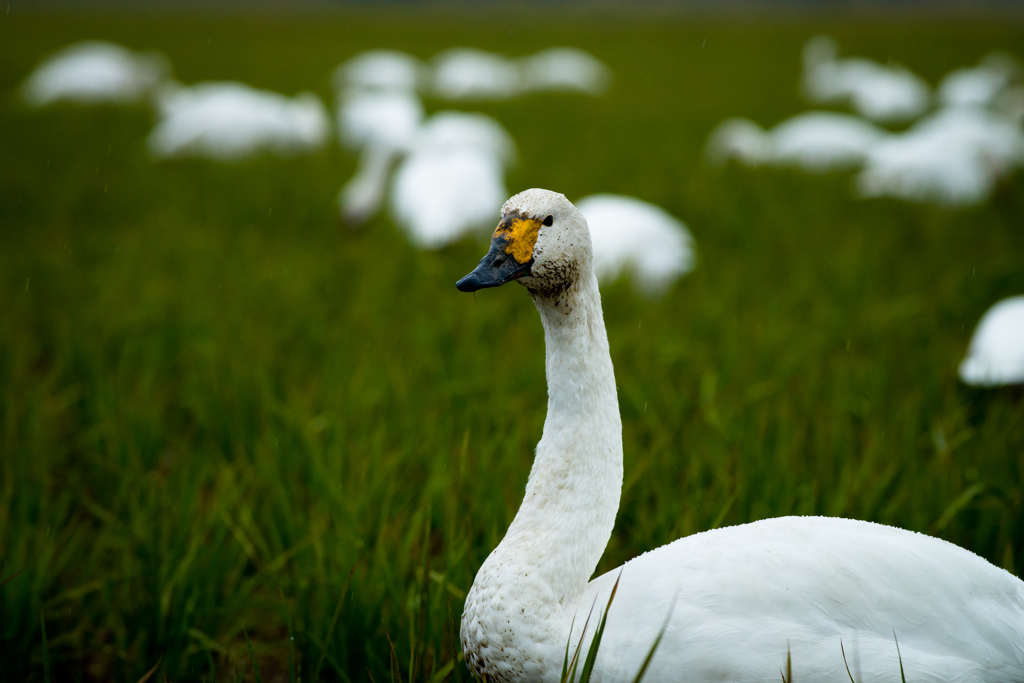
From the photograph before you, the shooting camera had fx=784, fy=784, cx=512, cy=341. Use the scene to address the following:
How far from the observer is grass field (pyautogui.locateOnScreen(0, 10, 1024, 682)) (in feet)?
6.97

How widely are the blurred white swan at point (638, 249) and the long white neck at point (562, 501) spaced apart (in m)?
2.96

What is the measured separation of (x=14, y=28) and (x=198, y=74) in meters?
14.3

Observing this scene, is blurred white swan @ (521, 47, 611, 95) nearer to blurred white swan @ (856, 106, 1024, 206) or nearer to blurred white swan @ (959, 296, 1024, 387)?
blurred white swan @ (856, 106, 1024, 206)

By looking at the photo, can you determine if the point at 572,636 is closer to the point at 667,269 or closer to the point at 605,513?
the point at 605,513

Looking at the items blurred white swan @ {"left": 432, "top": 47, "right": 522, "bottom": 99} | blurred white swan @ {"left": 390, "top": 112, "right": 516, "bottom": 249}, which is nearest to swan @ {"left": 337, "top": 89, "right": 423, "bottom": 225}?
blurred white swan @ {"left": 390, "top": 112, "right": 516, "bottom": 249}

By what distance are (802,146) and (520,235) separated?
8737 millimetres

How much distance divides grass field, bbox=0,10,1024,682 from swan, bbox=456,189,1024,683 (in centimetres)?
30

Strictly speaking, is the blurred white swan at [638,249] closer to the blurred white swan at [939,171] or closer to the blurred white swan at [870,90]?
the blurred white swan at [939,171]

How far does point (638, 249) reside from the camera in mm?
4785

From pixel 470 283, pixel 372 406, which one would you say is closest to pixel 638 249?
pixel 372 406

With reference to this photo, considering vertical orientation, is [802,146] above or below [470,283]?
above

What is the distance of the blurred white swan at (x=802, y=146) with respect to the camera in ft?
29.1

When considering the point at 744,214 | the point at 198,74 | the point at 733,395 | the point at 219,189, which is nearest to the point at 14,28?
the point at 198,74

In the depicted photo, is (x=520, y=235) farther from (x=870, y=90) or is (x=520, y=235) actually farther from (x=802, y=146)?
(x=870, y=90)
